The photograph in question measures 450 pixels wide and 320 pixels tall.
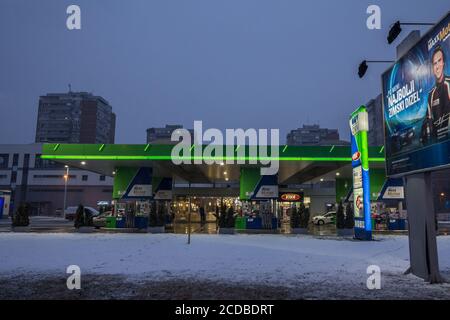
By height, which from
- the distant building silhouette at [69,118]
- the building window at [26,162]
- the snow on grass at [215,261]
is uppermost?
the distant building silhouette at [69,118]

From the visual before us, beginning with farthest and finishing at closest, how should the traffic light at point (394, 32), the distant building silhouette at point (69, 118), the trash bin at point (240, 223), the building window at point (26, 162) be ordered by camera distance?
the distant building silhouette at point (69, 118) < the building window at point (26, 162) < the trash bin at point (240, 223) < the traffic light at point (394, 32)

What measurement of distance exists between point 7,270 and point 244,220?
16.8 m

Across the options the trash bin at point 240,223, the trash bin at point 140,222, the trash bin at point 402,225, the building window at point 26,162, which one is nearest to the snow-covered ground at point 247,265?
the trash bin at point 240,223

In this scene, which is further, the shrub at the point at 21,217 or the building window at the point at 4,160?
the building window at the point at 4,160

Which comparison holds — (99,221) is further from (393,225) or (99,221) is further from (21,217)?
(393,225)

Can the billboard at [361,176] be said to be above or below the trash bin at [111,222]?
above

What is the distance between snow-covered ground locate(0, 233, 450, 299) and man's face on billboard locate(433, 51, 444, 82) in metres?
4.37

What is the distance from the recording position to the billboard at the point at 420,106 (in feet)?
22.4

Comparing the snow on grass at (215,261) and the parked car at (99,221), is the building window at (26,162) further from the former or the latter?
the snow on grass at (215,261)

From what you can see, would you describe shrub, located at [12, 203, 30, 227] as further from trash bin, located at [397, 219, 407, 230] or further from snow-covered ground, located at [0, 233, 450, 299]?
trash bin, located at [397, 219, 407, 230]

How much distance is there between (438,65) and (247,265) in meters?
6.80

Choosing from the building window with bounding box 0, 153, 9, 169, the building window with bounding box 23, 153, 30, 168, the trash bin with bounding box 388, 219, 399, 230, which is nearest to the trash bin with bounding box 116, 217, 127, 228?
the trash bin with bounding box 388, 219, 399, 230

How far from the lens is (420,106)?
25.1 ft

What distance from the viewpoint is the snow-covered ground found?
711 cm
